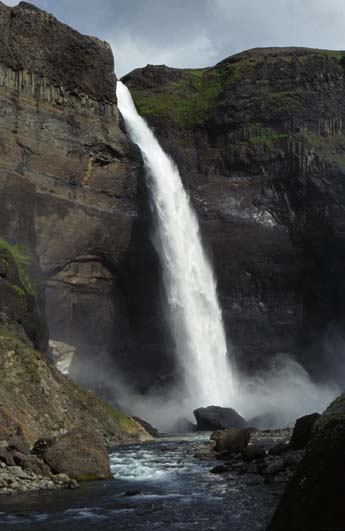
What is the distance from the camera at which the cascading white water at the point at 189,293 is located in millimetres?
50500

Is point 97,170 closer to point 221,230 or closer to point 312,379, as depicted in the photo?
point 221,230

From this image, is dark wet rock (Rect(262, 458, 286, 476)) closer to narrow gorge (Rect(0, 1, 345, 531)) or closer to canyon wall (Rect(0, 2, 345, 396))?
narrow gorge (Rect(0, 1, 345, 531))

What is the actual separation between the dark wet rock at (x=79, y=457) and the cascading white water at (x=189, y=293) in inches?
1214

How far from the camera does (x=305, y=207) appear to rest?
59625mm

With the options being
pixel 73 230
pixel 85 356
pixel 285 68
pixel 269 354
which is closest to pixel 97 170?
pixel 73 230

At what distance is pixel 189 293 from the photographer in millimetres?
52031

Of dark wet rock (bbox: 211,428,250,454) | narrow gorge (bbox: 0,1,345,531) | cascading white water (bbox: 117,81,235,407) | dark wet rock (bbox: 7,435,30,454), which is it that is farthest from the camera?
cascading white water (bbox: 117,81,235,407)

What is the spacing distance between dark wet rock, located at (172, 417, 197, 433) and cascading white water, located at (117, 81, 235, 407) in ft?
13.9

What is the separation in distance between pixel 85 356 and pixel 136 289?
24.4 ft

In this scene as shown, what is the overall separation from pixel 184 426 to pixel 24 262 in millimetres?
16781

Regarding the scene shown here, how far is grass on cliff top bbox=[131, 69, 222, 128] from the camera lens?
215 ft

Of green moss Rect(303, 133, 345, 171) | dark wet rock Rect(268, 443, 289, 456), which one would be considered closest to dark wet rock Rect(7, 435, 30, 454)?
dark wet rock Rect(268, 443, 289, 456)

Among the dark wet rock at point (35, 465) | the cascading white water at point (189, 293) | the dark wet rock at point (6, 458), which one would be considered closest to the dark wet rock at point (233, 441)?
the dark wet rock at point (35, 465)

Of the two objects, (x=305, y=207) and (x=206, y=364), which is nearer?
(x=206, y=364)
